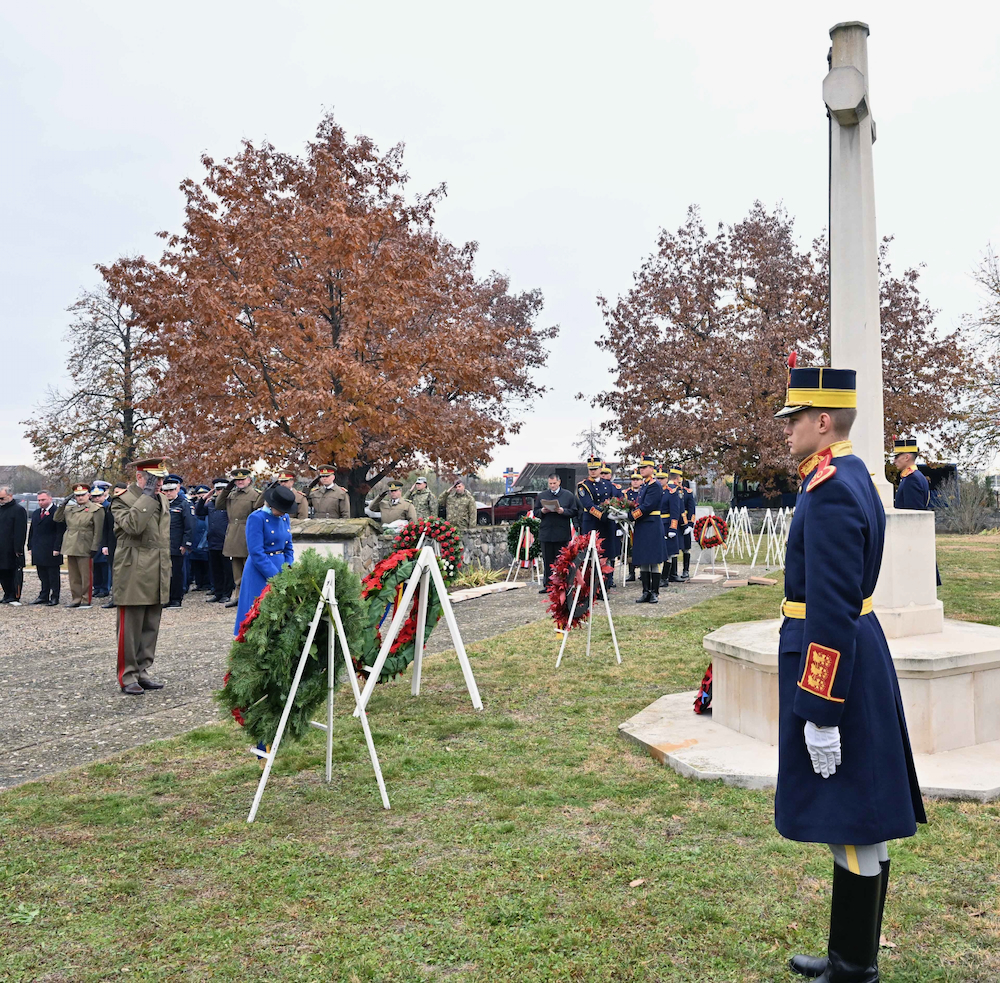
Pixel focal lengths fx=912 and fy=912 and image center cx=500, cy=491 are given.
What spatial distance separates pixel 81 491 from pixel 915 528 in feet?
42.4

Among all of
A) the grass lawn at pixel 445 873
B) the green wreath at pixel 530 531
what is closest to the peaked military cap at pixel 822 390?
the grass lawn at pixel 445 873

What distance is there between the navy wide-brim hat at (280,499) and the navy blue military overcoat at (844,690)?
Result: 419 centimetres

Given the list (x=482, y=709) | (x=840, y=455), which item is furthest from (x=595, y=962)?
(x=482, y=709)

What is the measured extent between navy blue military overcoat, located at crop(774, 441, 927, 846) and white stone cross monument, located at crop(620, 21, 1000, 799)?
2031mm

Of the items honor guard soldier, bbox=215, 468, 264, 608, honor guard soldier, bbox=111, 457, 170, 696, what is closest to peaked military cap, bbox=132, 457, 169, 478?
honor guard soldier, bbox=111, 457, 170, 696

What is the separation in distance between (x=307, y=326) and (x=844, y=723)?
15.1 meters

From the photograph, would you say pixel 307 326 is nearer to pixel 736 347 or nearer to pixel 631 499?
pixel 631 499

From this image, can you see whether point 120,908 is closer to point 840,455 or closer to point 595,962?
point 595,962


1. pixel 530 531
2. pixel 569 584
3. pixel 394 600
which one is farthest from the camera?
pixel 530 531

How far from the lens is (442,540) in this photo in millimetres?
7656

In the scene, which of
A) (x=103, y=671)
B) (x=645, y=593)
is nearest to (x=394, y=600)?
(x=103, y=671)

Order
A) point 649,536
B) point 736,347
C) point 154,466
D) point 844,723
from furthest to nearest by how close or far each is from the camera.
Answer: point 736,347 < point 649,536 < point 154,466 < point 844,723

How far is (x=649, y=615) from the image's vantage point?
11500 millimetres

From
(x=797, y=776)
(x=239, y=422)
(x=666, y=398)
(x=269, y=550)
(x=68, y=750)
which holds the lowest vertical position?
A: (x=68, y=750)
